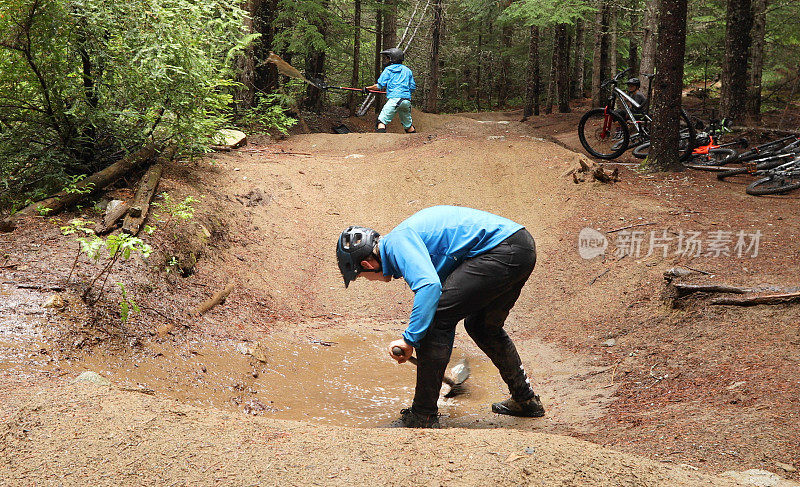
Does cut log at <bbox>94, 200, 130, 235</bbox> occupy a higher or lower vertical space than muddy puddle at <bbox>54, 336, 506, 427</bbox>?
higher

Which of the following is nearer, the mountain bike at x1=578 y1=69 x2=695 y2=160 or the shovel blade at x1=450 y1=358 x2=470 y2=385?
the shovel blade at x1=450 y1=358 x2=470 y2=385

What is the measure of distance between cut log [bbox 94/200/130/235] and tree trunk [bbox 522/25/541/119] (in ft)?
57.5

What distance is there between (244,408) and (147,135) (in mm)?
4202

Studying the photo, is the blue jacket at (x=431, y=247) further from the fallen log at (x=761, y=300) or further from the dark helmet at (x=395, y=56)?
the dark helmet at (x=395, y=56)

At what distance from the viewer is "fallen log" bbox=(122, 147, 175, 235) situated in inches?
229

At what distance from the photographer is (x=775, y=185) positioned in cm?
885

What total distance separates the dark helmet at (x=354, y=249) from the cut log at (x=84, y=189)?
3821 mm

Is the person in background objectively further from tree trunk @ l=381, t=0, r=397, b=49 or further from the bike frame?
tree trunk @ l=381, t=0, r=397, b=49

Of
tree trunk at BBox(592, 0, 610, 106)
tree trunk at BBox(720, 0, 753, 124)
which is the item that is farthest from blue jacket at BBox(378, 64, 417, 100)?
tree trunk at BBox(592, 0, 610, 106)

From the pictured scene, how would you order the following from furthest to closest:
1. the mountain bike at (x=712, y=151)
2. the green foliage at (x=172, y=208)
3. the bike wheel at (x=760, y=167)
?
the mountain bike at (x=712, y=151) < the bike wheel at (x=760, y=167) < the green foliage at (x=172, y=208)

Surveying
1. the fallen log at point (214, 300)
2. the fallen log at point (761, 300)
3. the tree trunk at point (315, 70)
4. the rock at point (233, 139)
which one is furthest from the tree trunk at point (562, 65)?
the fallen log at point (214, 300)

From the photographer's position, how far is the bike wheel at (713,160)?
33.6ft

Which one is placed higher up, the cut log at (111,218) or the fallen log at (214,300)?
the cut log at (111,218)

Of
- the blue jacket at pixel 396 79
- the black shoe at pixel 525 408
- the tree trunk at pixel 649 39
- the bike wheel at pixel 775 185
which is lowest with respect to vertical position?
the black shoe at pixel 525 408
